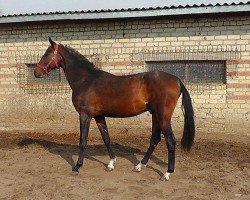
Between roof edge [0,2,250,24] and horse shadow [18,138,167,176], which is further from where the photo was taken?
roof edge [0,2,250,24]

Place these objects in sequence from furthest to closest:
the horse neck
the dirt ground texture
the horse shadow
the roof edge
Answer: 1. the roof edge
2. the horse shadow
3. the horse neck
4. the dirt ground texture

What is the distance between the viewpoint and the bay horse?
525cm

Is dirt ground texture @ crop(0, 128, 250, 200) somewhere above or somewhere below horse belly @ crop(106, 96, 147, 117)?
below

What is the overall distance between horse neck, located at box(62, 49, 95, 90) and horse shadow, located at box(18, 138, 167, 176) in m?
1.49

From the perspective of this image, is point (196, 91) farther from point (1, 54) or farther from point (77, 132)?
point (1, 54)

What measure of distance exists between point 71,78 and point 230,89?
14.6ft

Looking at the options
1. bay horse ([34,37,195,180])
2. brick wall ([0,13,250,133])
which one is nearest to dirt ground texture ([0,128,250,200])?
bay horse ([34,37,195,180])

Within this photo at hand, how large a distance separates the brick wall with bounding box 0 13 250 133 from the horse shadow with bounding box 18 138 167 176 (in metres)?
1.89

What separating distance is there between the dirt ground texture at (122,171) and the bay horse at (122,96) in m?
0.30

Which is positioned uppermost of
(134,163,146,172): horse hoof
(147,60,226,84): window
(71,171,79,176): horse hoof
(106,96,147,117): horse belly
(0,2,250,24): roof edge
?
(0,2,250,24): roof edge

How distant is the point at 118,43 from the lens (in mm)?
9305

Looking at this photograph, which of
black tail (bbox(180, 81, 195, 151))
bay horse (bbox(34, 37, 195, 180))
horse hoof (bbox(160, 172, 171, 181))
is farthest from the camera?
black tail (bbox(180, 81, 195, 151))

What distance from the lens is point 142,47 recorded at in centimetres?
914

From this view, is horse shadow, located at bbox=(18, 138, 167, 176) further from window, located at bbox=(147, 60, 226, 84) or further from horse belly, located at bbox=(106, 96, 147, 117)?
window, located at bbox=(147, 60, 226, 84)
